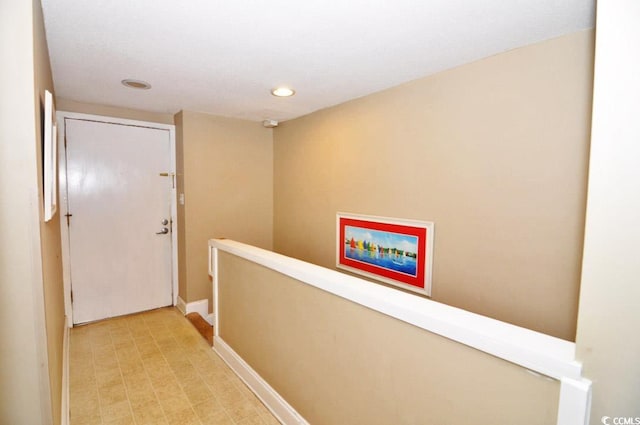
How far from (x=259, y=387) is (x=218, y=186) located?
2.15 meters

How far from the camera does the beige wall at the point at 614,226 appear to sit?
26.2 inches

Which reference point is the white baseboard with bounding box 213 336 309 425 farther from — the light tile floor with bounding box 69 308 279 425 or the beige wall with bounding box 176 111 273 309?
the beige wall with bounding box 176 111 273 309

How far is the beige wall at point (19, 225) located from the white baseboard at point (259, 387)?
1173mm

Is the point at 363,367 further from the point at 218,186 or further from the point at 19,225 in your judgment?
the point at 218,186

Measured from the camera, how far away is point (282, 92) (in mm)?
2582

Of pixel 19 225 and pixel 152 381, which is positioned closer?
pixel 19 225

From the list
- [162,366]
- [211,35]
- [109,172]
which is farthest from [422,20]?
[109,172]

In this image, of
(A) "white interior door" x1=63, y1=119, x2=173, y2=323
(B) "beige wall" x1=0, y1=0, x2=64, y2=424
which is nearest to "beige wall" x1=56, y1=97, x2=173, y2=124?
(A) "white interior door" x1=63, y1=119, x2=173, y2=323

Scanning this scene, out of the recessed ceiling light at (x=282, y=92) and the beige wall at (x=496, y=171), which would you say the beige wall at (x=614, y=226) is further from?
the recessed ceiling light at (x=282, y=92)

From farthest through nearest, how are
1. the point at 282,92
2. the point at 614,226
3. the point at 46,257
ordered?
the point at 282,92
the point at 46,257
the point at 614,226

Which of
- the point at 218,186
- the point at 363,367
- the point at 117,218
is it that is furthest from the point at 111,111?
the point at 363,367

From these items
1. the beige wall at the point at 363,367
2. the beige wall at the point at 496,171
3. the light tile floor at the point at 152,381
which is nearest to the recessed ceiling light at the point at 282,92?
the beige wall at the point at 496,171

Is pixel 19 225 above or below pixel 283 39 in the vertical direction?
below

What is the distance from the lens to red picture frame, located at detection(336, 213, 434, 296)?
2221 mm
